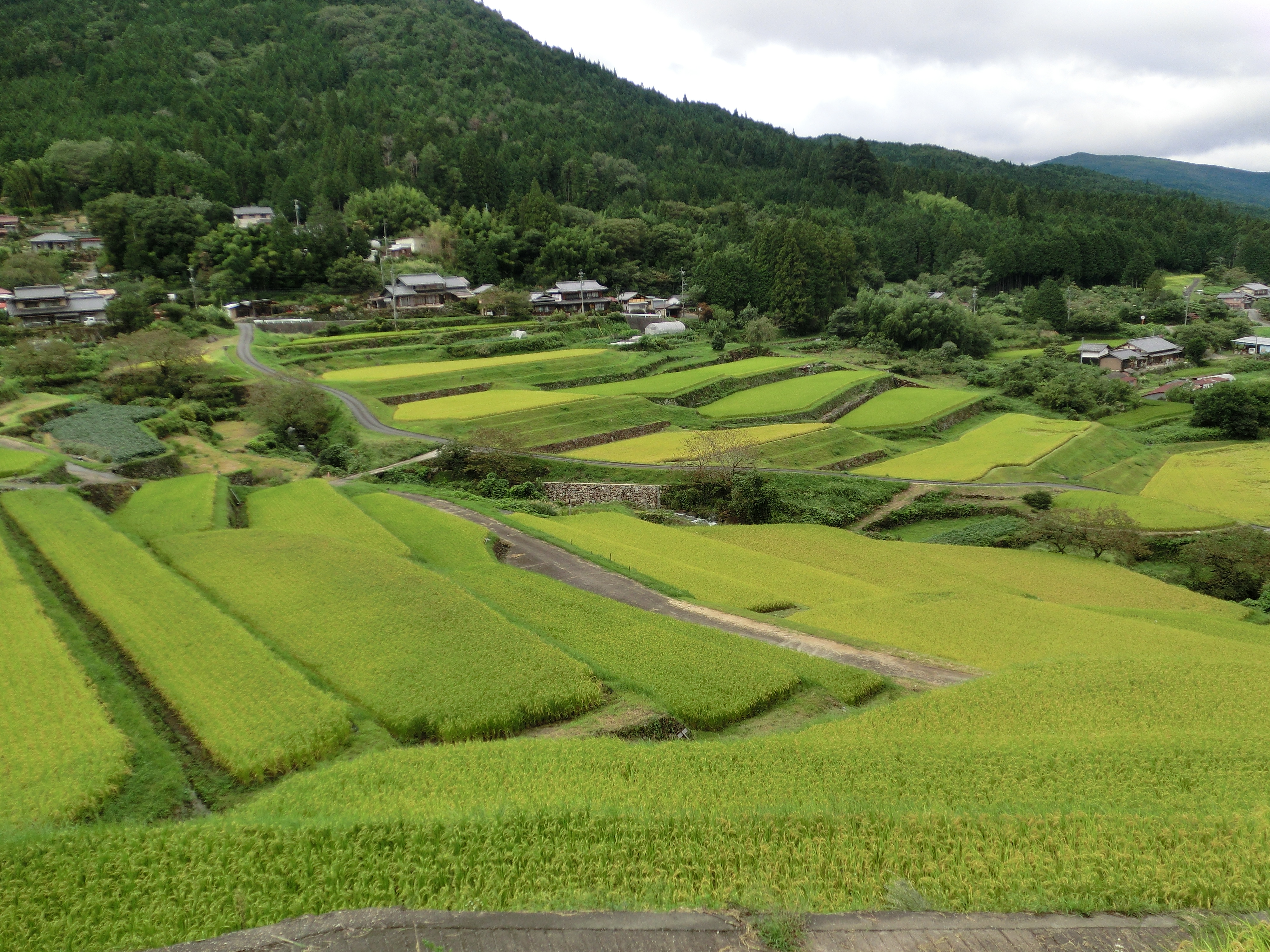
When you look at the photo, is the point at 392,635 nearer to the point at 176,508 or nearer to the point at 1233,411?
the point at 176,508

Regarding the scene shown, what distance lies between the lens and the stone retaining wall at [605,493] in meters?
38.6

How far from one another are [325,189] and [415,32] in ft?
300

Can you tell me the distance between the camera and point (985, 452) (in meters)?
43.5

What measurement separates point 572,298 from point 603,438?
4045 cm

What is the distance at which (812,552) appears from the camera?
2991 centimetres

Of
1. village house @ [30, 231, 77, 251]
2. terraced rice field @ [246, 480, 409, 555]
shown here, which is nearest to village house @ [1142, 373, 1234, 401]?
terraced rice field @ [246, 480, 409, 555]

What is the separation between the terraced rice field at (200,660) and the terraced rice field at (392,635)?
84 cm

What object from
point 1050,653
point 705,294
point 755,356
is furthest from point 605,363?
point 1050,653

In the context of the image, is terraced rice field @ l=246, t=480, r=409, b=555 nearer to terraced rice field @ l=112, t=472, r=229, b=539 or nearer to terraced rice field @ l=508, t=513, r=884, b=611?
terraced rice field @ l=112, t=472, r=229, b=539

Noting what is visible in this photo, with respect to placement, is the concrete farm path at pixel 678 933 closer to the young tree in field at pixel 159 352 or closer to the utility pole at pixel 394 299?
the young tree in field at pixel 159 352

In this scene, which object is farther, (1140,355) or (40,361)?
(1140,355)

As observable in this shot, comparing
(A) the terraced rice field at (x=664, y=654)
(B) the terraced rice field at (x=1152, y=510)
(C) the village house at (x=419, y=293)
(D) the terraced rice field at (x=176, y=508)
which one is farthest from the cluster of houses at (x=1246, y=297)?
(D) the terraced rice field at (x=176, y=508)

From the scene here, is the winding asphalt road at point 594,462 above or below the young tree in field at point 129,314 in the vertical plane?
below

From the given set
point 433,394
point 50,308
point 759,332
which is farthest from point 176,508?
point 759,332
